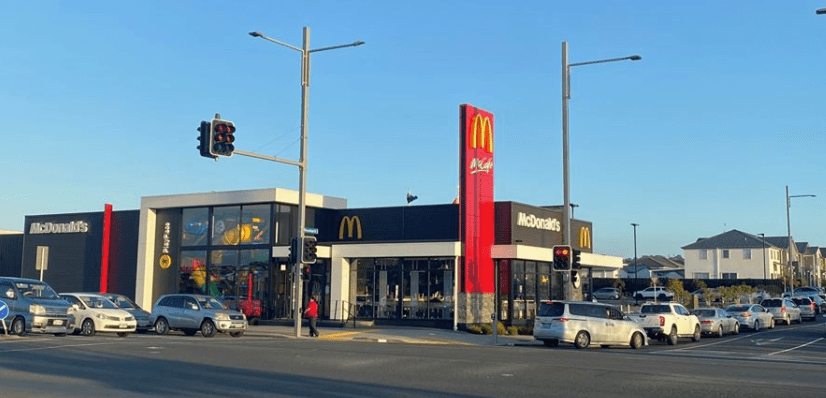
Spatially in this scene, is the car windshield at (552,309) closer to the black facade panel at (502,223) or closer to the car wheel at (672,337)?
the car wheel at (672,337)

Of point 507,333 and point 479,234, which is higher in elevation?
point 479,234

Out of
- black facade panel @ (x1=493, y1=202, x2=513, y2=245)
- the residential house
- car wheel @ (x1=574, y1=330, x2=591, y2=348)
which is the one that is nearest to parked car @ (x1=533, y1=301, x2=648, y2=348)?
car wheel @ (x1=574, y1=330, x2=591, y2=348)

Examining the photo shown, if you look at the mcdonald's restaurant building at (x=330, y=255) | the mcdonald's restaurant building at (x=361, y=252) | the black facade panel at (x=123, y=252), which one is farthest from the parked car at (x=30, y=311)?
the black facade panel at (x=123, y=252)

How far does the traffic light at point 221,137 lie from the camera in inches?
980

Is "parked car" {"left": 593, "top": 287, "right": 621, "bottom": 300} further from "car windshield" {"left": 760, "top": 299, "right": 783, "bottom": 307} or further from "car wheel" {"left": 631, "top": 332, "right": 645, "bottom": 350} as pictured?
"car wheel" {"left": 631, "top": 332, "right": 645, "bottom": 350}

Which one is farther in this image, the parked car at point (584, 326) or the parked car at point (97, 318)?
the parked car at point (97, 318)

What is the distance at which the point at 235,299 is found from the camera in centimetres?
4319

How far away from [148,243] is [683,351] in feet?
94.9

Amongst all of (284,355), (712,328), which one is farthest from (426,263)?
(284,355)

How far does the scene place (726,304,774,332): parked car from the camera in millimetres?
43781

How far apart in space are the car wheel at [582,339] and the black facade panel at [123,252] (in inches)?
1077

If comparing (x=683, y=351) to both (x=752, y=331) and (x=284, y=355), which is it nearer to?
(x=284, y=355)

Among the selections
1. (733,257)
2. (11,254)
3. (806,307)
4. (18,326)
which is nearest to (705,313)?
(806,307)

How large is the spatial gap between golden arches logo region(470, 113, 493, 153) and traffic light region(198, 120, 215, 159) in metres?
16.7
